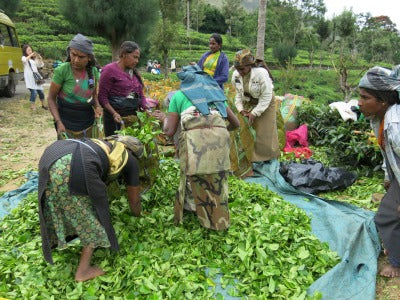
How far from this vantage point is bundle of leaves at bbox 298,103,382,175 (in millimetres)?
4621

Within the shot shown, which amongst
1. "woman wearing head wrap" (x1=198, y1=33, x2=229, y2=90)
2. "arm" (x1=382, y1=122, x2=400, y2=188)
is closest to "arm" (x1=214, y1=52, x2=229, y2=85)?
"woman wearing head wrap" (x1=198, y1=33, x2=229, y2=90)

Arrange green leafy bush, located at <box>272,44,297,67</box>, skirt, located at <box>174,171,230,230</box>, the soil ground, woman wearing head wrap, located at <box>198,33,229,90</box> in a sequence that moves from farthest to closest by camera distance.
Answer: green leafy bush, located at <box>272,44,297,67</box>
woman wearing head wrap, located at <box>198,33,229,90</box>
skirt, located at <box>174,171,230,230</box>
the soil ground

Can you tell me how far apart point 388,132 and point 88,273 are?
2.26 metres

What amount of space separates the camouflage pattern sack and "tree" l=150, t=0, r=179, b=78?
1455 centimetres

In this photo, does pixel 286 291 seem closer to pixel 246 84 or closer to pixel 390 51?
pixel 246 84

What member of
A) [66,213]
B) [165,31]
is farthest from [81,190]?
[165,31]

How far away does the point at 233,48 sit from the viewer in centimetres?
→ 3562

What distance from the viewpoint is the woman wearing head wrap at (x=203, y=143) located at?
261 centimetres

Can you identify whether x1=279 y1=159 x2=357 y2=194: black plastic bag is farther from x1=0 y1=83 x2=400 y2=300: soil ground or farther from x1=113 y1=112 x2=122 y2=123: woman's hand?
x1=113 y1=112 x2=122 y2=123: woman's hand

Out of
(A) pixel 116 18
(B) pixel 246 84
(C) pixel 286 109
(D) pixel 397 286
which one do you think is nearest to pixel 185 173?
(D) pixel 397 286

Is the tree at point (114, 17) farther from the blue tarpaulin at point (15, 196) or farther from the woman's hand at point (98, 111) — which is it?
the woman's hand at point (98, 111)

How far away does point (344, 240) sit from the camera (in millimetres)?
2945

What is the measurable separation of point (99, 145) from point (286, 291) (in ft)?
5.27

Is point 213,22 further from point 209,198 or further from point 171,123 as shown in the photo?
point 209,198
